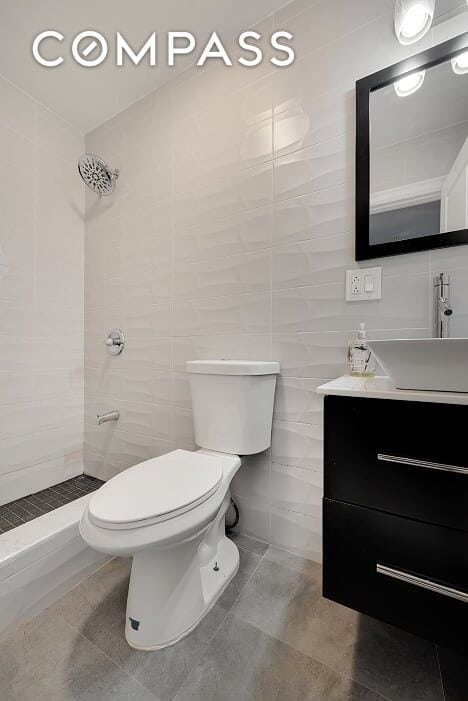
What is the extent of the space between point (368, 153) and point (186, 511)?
131 cm

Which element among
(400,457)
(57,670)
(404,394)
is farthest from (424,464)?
(57,670)

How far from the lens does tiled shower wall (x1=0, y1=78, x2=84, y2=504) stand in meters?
1.56

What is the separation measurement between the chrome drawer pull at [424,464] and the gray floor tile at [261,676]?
63 cm

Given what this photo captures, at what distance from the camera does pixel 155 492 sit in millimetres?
860

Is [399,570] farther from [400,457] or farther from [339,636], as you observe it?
Answer: [339,636]

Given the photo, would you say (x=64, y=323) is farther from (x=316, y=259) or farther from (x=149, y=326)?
(x=316, y=259)

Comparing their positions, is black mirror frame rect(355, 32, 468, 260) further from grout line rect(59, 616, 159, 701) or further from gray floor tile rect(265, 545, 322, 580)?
grout line rect(59, 616, 159, 701)

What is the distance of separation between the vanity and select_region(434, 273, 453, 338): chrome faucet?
1.27ft

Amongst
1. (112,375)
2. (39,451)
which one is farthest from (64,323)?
(39,451)

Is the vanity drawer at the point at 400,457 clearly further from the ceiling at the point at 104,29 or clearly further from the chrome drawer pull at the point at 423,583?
the ceiling at the point at 104,29

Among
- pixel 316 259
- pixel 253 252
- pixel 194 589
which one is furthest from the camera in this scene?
pixel 253 252

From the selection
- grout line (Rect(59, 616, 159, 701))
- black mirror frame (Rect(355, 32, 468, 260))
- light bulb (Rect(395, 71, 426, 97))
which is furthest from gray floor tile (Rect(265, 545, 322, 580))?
light bulb (Rect(395, 71, 426, 97))

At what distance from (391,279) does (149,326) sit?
3.82 feet

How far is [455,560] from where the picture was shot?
595mm
